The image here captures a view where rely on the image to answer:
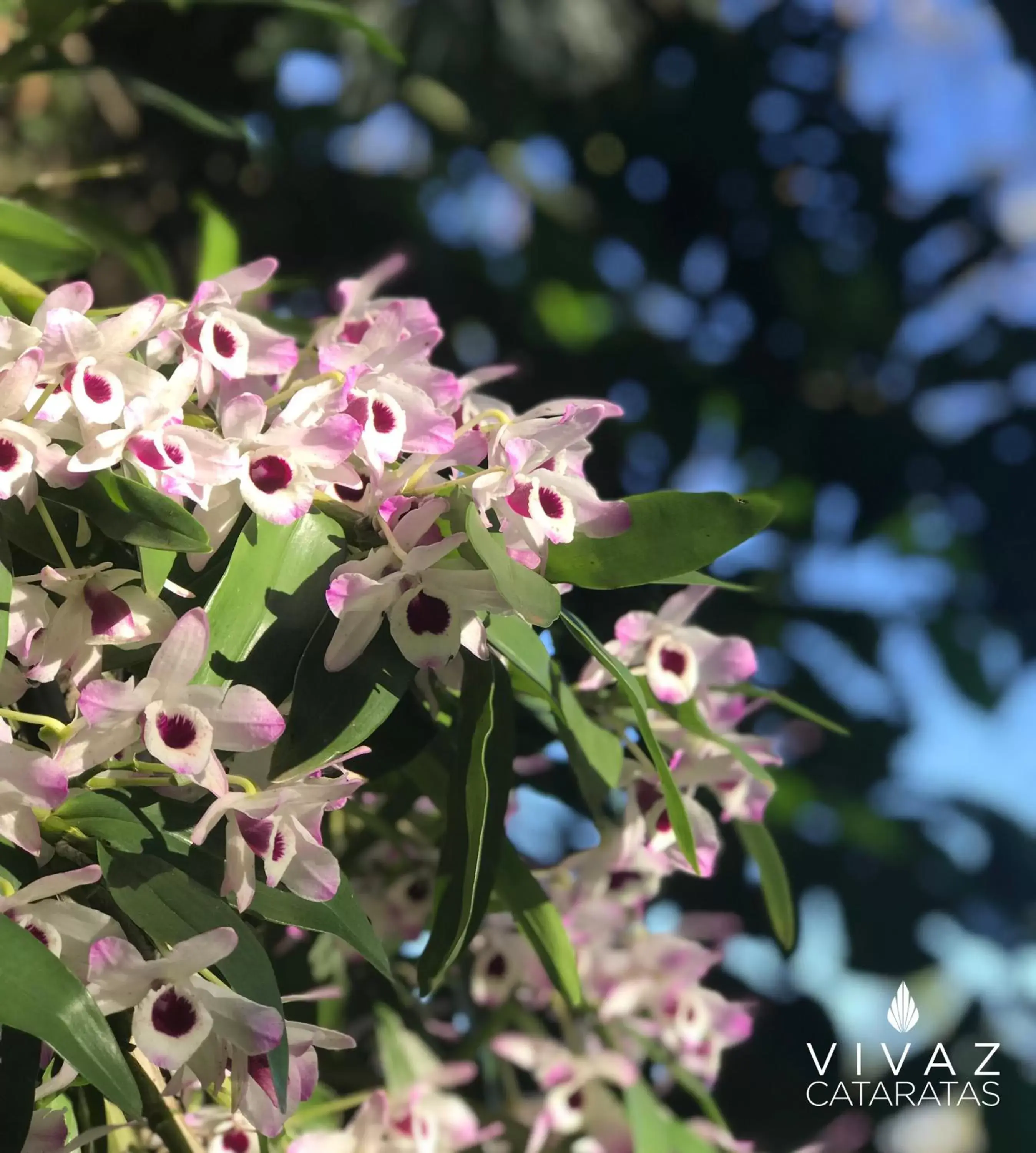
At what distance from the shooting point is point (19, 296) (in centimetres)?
41

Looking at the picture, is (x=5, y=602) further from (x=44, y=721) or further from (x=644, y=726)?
(x=644, y=726)

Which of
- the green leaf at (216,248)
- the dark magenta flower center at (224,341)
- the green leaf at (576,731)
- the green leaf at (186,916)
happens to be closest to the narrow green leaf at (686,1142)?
the green leaf at (576,731)

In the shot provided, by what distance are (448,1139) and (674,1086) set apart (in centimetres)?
38

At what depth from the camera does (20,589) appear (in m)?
0.32

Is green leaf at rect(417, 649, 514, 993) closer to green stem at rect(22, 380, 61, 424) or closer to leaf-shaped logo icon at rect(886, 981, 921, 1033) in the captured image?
green stem at rect(22, 380, 61, 424)

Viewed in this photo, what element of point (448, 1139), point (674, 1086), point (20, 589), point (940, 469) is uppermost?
point (20, 589)

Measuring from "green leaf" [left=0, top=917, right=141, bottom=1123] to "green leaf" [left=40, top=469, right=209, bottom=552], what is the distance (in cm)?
10

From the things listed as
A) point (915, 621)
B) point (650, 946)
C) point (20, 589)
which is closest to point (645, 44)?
point (915, 621)

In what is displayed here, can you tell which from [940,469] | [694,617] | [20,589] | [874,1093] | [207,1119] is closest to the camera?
[20,589]

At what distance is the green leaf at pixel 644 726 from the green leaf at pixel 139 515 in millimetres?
115

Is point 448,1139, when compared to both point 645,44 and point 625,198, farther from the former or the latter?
point 645,44

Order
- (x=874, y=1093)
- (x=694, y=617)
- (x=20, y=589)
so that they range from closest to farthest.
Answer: (x=20, y=589), (x=874, y=1093), (x=694, y=617)

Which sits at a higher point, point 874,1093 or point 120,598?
point 120,598

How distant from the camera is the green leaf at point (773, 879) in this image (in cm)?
48
